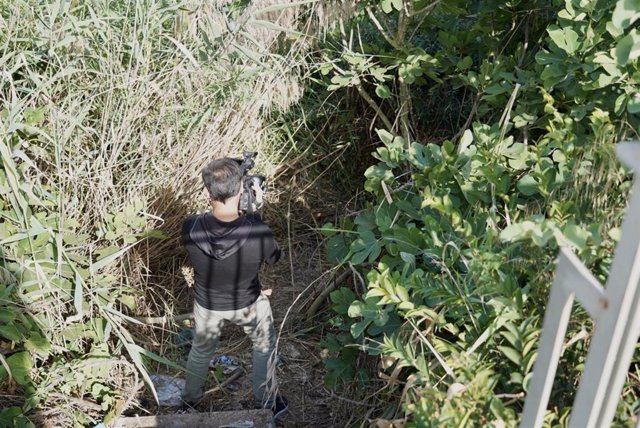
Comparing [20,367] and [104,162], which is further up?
[104,162]

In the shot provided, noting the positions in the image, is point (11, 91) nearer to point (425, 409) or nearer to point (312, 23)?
point (312, 23)

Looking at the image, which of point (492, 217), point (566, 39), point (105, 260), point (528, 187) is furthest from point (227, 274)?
point (566, 39)

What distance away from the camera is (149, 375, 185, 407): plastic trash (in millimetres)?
3211

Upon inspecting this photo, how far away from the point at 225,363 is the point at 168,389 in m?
0.33

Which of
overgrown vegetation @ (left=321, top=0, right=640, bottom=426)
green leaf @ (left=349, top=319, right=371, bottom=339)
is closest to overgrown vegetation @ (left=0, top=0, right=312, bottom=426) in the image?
overgrown vegetation @ (left=321, top=0, right=640, bottom=426)

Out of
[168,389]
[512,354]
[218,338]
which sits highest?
[512,354]

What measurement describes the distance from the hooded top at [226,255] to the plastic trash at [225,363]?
516 millimetres

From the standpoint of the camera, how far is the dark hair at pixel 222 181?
2.86 m

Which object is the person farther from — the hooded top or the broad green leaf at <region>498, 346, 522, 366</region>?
the broad green leaf at <region>498, 346, 522, 366</region>

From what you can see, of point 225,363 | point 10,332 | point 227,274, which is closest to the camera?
point 10,332

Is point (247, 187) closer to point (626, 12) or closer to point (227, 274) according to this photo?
point (227, 274)

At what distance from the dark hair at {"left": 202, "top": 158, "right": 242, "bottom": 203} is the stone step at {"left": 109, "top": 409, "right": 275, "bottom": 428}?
899mm

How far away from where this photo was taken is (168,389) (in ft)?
10.7

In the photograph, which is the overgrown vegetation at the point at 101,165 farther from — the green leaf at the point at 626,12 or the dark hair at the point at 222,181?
the green leaf at the point at 626,12
